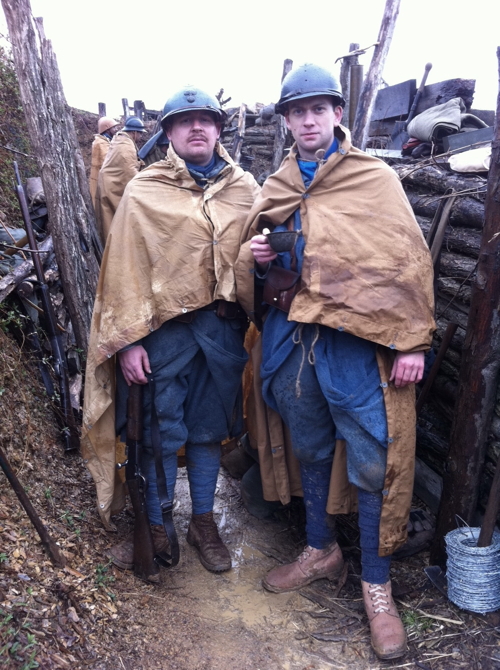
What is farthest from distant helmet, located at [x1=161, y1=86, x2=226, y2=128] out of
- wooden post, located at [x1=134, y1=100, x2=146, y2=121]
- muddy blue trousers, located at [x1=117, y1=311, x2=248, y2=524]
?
wooden post, located at [x1=134, y1=100, x2=146, y2=121]

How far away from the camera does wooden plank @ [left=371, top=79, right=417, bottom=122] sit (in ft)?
22.2

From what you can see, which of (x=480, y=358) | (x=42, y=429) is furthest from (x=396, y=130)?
(x=42, y=429)

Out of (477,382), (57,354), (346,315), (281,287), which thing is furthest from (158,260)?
(477,382)

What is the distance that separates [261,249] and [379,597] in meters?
1.75

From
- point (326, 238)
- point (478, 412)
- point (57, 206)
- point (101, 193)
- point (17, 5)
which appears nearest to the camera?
point (326, 238)

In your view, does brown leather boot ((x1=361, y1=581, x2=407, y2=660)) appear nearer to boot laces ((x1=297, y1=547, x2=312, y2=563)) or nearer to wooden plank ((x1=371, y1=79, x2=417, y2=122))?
boot laces ((x1=297, y1=547, x2=312, y2=563))

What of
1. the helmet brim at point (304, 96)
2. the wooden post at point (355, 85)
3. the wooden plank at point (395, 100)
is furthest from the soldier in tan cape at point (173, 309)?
the wooden plank at point (395, 100)

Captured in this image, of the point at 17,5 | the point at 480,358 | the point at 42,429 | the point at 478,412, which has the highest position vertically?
the point at 17,5

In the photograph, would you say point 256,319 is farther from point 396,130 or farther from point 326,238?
point 396,130

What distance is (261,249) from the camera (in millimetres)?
2744

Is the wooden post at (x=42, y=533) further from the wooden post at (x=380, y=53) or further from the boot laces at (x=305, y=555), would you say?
the wooden post at (x=380, y=53)

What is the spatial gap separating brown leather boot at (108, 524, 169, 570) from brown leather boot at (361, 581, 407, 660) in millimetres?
1117

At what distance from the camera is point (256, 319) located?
3.09 m

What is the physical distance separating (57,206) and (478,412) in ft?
9.94
